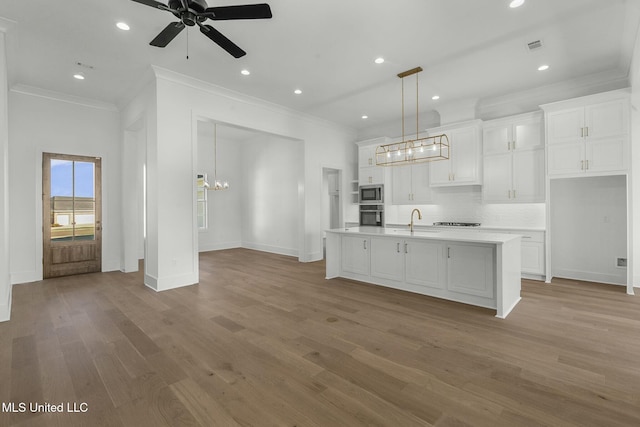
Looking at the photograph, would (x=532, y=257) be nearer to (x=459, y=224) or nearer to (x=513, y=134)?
(x=459, y=224)

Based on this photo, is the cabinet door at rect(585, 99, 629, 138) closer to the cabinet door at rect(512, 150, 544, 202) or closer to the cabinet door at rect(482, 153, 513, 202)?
the cabinet door at rect(512, 150, 544, 202)

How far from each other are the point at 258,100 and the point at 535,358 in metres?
5.61

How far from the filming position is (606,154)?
4.47 meters

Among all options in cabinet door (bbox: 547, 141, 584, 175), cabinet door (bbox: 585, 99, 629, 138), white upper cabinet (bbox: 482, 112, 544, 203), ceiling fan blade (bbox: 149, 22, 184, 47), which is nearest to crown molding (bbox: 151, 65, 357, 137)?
ceiling fan blade (bbox: 149, 22, 184, 47)

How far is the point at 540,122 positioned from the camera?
5.11 metres

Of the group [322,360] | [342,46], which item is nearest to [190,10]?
[342,46]

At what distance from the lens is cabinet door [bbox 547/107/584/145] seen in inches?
185

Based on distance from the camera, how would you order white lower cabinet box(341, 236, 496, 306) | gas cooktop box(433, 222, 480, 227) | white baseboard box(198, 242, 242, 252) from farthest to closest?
white baseboard box(198, 242, 242, 252)
gas cooktop box(433, 222, 480, 227)
white lower cabinet box(341, 236, 496, 306)

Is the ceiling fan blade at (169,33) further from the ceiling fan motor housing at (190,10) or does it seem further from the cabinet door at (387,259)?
the cabinet door at (387,259)

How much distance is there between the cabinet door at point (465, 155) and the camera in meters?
5.77

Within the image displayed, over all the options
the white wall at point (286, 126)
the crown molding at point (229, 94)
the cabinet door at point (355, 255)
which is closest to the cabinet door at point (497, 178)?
the cabinet door at point (355, 255)

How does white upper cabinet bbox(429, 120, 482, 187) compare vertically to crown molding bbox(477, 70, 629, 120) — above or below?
below

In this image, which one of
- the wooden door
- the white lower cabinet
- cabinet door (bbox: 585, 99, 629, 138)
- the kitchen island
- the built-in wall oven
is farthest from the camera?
the built-in wall oven

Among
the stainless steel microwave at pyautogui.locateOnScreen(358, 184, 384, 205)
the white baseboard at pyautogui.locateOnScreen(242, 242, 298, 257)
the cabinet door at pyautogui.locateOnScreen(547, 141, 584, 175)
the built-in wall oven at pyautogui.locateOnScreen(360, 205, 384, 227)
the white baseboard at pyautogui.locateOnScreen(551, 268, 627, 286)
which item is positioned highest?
the cabinet door at pyautogui.locateOnScreen(547, 141, 584, 175)
